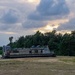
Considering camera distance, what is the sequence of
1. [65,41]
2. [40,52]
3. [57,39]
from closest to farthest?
[40,52], [65,41], [57,39]

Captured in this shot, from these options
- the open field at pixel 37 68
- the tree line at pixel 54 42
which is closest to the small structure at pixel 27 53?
the tree line at pixel 54 42

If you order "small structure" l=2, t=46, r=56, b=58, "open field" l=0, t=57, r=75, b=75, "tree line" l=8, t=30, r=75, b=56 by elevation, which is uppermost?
"tree line" l=8, t=30, r=75, b=56

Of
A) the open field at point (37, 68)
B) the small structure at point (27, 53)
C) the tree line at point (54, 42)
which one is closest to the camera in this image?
the open field at point (37, 68)

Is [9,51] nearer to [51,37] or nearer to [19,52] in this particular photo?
[19,52]

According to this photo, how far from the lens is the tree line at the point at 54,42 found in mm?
97500

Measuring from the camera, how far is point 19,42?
130m

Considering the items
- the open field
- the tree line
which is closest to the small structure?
the tree line

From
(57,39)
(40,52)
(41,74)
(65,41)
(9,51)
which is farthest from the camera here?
(57,39)

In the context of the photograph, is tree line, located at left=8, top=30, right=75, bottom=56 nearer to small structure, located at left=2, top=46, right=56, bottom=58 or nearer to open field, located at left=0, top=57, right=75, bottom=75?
small structure, located at left=2, top=46, right=56, bottom=58

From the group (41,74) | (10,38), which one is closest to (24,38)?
(10,38)

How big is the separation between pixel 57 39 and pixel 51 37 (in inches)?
150

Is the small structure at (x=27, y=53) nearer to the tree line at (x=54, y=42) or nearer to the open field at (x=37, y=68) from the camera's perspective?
the tree line at (x=54, y=42)

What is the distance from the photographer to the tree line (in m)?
97.5

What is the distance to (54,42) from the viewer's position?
369ft
